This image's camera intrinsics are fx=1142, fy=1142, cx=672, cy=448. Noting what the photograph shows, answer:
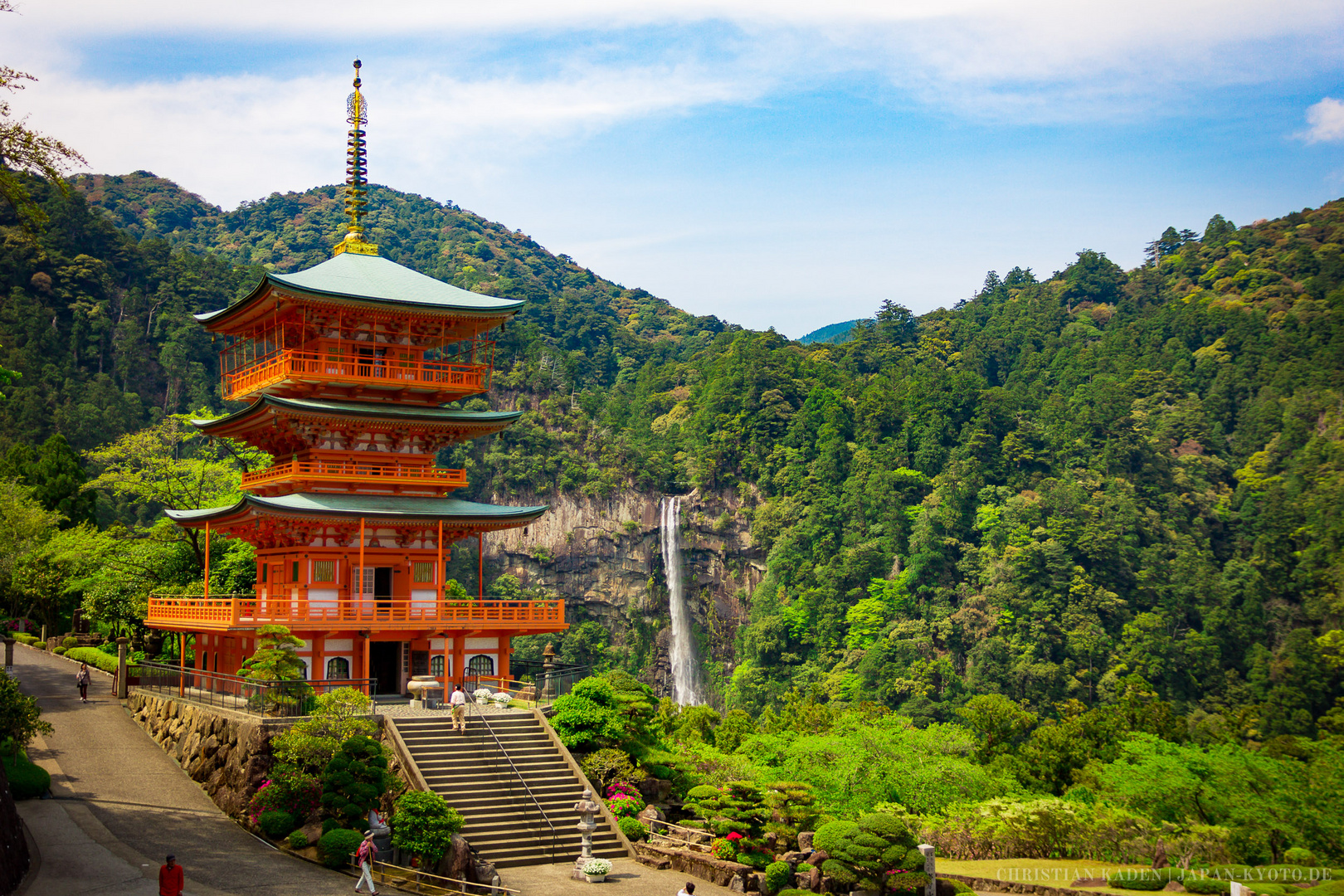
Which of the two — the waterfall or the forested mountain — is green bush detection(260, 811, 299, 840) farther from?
the waterfall

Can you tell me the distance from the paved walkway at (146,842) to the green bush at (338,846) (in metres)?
0.26

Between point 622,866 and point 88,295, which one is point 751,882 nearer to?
point 622,866

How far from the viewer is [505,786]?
24219 millimetres

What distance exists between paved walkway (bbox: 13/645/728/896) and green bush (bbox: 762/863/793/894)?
906mm

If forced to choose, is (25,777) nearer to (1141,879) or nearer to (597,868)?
(597,868)

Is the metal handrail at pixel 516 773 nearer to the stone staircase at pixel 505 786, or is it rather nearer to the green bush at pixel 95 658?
the stone staircase at pixel 505 786

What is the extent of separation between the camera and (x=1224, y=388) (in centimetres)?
8988

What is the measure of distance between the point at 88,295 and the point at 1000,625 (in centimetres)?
6723

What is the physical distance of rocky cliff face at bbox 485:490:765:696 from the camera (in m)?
86.5

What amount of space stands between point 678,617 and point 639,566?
4.94 m

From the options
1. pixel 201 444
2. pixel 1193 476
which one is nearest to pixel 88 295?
pixel 201 444

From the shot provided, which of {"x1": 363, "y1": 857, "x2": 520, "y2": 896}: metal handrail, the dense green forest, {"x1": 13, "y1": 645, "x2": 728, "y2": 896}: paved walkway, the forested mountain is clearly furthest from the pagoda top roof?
the forested mountain

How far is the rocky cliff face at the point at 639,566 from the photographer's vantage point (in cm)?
8650

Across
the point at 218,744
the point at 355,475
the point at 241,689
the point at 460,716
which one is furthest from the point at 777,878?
the point at 355,475
